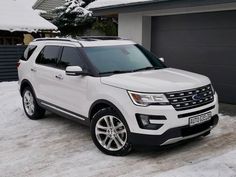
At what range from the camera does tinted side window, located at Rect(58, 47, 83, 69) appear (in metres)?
5.78

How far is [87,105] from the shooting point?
547 centimetres

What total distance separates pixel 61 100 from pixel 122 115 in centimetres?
174

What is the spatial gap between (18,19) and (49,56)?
1005 centimetres

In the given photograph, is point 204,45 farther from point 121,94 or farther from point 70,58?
point 121,94

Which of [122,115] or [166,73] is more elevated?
[166,73]

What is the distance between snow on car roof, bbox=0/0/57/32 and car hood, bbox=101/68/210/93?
1092 cm

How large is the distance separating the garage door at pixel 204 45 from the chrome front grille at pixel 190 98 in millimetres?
3730

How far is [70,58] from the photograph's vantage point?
5984mm

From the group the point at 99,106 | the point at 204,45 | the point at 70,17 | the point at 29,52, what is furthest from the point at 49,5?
the point at 99,106

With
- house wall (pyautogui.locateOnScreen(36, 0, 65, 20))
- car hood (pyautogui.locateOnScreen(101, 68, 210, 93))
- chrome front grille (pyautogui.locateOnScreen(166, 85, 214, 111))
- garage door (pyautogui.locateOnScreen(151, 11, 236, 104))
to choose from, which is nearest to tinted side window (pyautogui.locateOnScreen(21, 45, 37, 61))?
car hood (pyautogui.locateOnScreen(101, 68, 210, 93))

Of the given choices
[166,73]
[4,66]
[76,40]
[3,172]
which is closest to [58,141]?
[3,172]

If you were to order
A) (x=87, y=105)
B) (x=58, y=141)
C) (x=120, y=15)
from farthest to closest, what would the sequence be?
1. (x=120, y=15)
2. (x=58, y=141)
3. (x=87, y=105)

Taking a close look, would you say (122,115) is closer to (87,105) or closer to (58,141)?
(87,105)

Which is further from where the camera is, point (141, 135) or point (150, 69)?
point (150, 69)
